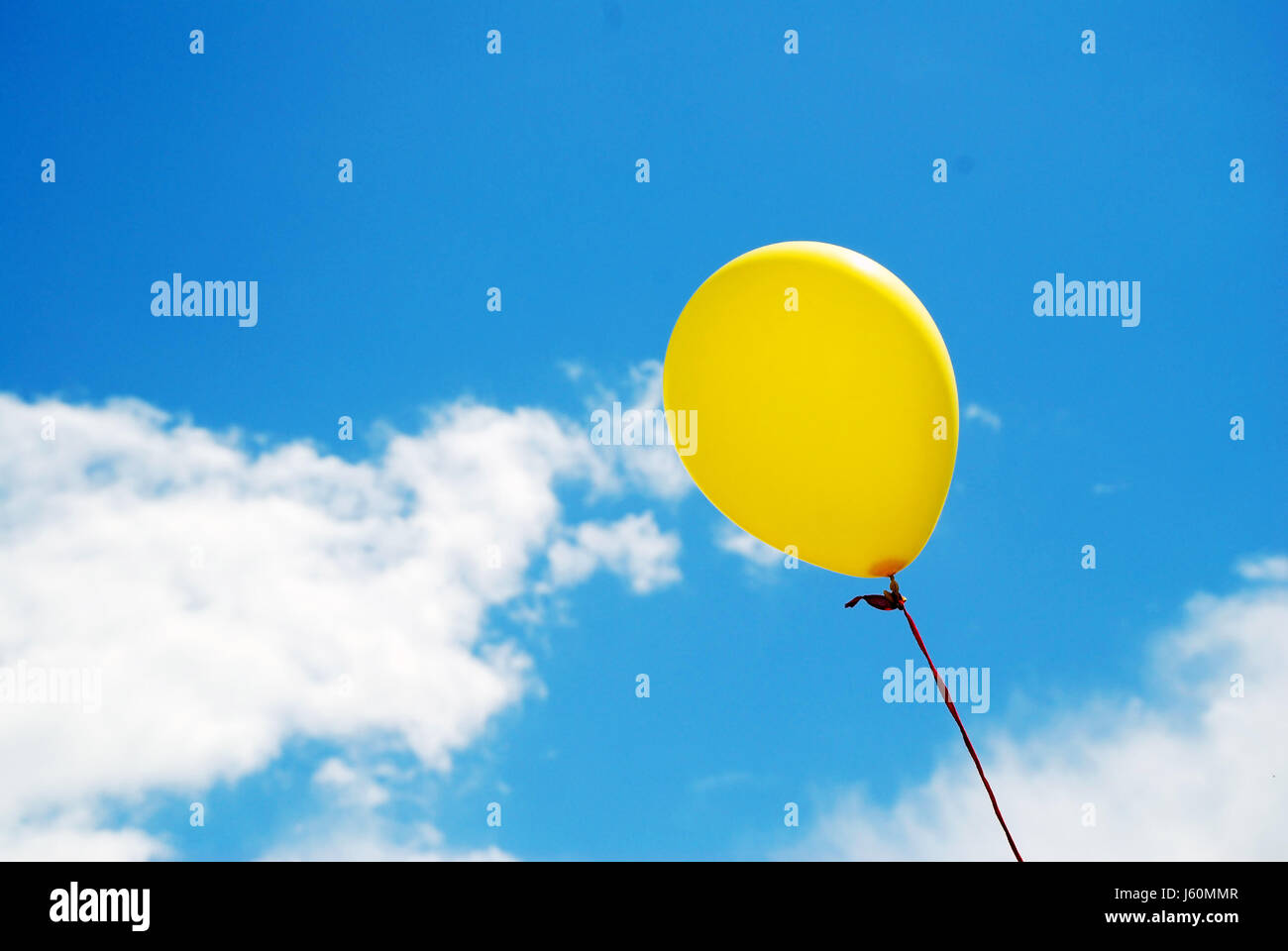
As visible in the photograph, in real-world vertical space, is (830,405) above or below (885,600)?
above

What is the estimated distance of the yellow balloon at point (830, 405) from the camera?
426 cm

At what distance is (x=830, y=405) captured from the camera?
425cm

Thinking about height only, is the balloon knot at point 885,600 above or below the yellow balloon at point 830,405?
below

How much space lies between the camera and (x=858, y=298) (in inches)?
170

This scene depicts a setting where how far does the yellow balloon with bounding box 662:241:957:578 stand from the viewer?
426cm

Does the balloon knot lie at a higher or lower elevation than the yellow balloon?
lower
